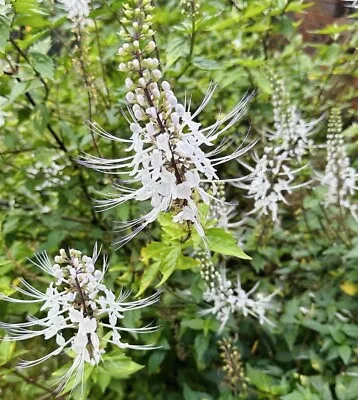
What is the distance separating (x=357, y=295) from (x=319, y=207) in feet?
1.21

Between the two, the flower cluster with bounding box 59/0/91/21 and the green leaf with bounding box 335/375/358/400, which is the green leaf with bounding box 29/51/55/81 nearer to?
the flower cluster with bounding box 59/0/91/21

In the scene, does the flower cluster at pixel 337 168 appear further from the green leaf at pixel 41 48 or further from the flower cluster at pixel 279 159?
the green leaf at pixel 41 48

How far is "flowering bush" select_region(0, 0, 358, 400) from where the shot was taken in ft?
5.58

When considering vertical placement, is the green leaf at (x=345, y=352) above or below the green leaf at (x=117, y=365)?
below

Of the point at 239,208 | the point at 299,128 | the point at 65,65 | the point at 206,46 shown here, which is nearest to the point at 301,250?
the point at 239,208

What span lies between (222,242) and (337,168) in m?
0.70

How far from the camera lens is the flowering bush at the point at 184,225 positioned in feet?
5.58

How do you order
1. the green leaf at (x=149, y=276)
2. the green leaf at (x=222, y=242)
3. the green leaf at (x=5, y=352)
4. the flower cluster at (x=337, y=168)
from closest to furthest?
the green leaf at (x=222, y=242), the green leaf at (x=149, y=276), the green leaf at (x=5, y=352), the flower cluster at (x=337, y=168)

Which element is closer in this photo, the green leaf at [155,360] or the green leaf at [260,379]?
the green leaf at [260,379]

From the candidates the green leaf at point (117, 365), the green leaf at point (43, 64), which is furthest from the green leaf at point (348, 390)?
the green leaf at point (43, 64)

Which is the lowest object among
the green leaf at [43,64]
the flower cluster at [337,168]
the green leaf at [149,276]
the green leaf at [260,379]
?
the green leaf at [260,379]

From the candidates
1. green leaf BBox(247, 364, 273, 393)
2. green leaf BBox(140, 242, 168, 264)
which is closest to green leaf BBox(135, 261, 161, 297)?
green leaf BBox(140, 242, 168, 264)

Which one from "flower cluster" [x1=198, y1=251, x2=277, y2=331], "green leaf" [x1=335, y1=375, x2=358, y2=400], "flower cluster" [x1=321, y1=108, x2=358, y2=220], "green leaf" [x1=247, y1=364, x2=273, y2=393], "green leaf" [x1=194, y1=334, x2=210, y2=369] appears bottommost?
"green leaf" [x1=247, y1=364, x2=273, y2=393]

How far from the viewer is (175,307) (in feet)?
7.05
